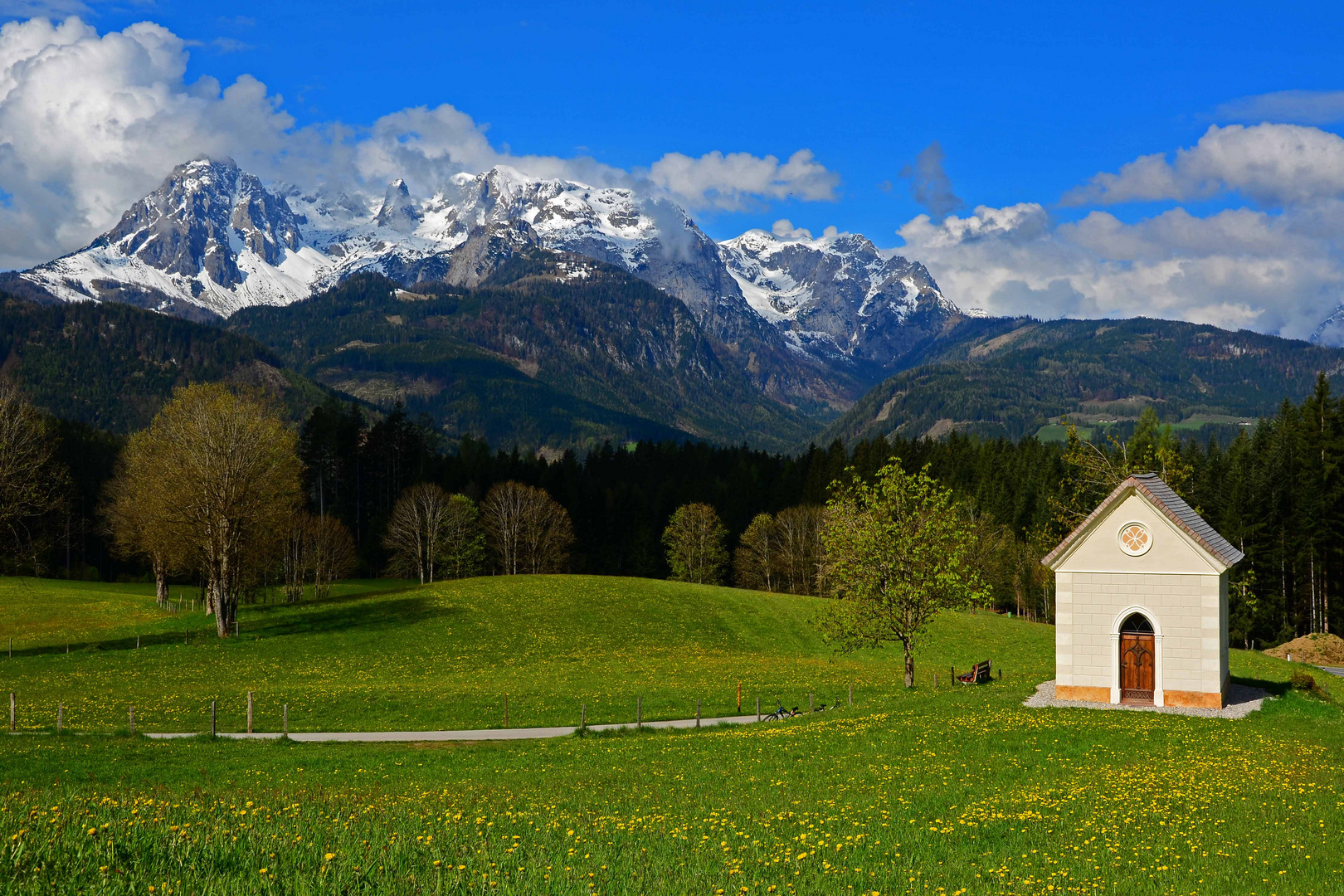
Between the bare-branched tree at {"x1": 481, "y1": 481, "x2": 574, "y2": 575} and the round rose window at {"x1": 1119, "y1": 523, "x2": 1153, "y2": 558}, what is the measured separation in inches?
3490

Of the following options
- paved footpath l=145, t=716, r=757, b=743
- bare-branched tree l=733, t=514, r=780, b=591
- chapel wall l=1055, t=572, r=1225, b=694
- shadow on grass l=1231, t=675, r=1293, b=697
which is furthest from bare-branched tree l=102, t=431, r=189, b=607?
bare-branched tree l=733, t=514, r=780, b=591

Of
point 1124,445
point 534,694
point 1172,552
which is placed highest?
point 1124,445

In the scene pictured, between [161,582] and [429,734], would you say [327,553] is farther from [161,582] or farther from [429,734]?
[429,734]

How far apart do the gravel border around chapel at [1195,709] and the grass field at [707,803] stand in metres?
0.95

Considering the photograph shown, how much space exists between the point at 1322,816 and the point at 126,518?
8015 cm

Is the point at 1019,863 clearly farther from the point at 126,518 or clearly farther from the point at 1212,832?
the point at 126,518

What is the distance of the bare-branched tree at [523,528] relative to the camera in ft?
393

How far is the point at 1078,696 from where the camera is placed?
39156mm

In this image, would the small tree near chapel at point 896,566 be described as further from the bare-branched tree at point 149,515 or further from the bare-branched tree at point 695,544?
the bare-branched tree at point 695,544

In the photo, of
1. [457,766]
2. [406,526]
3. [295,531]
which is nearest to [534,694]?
[457,766]

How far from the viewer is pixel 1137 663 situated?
3888 centimetres

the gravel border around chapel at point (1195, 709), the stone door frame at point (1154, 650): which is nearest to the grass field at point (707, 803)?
the gravel border around chapel at point (1195, 709)

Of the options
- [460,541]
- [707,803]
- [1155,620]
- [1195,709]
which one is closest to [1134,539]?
[1155,620]

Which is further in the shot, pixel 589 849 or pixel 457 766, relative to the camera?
pixel 457 766
